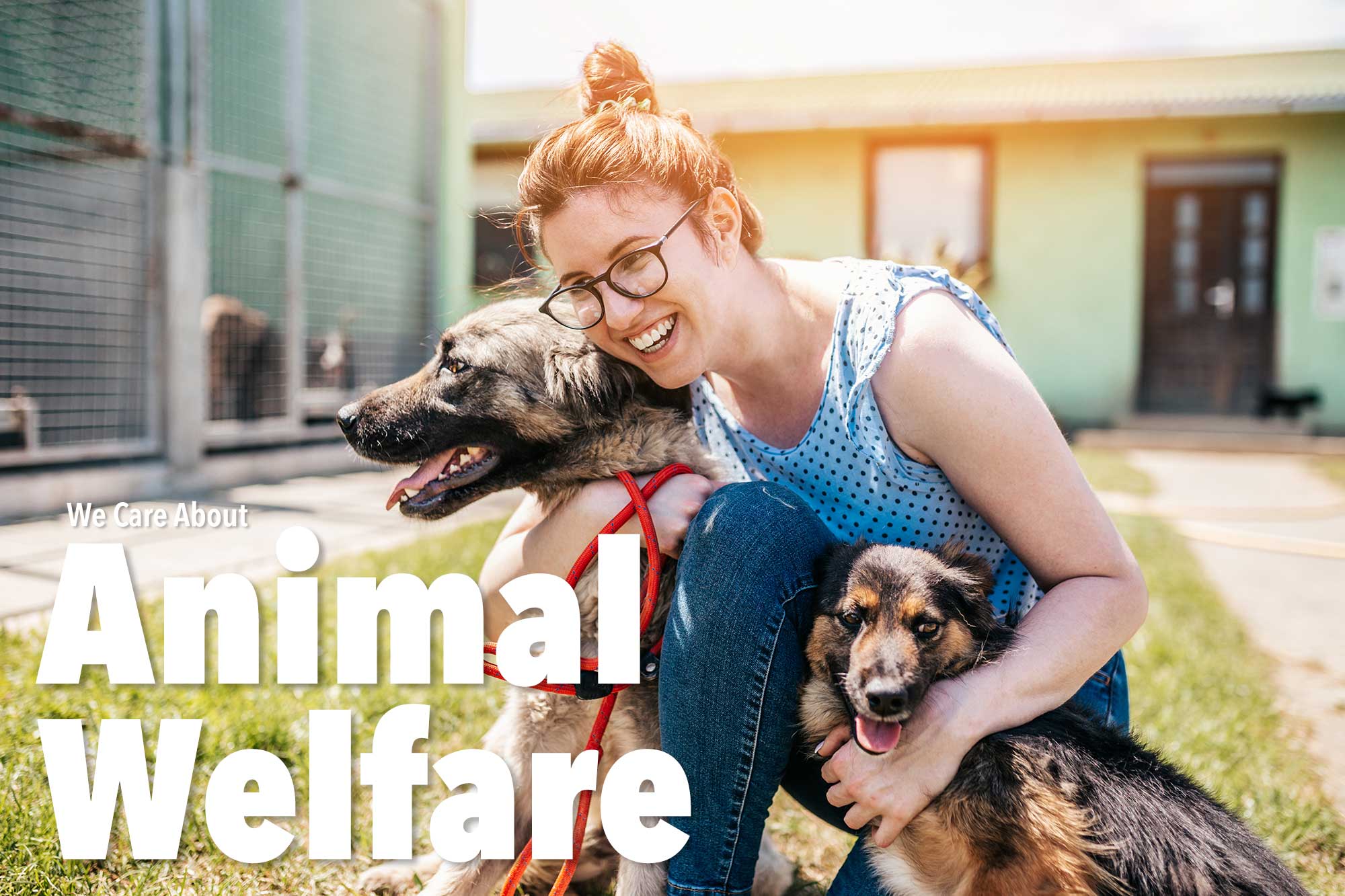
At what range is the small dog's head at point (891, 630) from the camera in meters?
Result: 1.59

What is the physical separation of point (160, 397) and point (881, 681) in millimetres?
5796

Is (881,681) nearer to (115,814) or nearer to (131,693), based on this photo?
(115,814)

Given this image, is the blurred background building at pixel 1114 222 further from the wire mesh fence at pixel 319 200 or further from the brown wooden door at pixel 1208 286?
the wire mesh fence at pixel 319 200

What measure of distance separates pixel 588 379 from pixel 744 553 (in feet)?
1.89

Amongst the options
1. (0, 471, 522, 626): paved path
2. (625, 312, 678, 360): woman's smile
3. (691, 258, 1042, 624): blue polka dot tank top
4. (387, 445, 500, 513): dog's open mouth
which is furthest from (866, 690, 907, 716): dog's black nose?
(0, 471, 522, 626): paved path

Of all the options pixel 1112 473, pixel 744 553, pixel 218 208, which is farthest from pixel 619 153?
pixel 1112 473

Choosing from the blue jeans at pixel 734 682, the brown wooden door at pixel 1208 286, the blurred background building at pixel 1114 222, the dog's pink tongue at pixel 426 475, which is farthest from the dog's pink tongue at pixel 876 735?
the brown wooden door at pixel 1208 286

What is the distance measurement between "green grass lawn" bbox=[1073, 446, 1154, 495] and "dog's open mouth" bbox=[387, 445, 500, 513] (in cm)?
571

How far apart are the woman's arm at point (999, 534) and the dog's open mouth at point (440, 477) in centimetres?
92

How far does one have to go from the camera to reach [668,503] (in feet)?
6.47

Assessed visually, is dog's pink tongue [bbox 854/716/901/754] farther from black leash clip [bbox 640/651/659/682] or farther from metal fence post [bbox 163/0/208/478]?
A: metal fence post [bbox 163/0/208/478]

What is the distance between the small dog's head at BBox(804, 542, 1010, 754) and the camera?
1591mm

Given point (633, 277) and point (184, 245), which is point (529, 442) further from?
point (184, 245)

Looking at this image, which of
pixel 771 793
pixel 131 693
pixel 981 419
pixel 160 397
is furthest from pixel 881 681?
pixel 160 397
